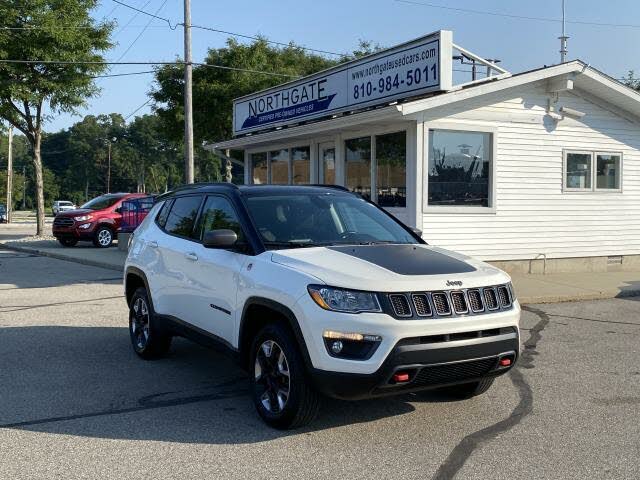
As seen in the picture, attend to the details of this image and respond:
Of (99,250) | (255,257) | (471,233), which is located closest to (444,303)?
(255,257)

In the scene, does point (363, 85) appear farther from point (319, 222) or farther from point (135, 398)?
point (135, 398)

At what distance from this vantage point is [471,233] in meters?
13.0

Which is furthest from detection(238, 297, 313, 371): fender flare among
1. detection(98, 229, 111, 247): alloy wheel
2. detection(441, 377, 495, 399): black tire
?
detection(98, 229, 111, 247): alloy wheel

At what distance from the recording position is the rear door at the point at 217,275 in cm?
523

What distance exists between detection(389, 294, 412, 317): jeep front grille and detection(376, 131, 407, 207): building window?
8.51m

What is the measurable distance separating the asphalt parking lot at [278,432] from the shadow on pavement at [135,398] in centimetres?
2

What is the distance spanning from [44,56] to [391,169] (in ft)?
49.7

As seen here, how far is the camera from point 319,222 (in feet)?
18.5

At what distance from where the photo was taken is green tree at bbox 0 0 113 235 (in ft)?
73.3

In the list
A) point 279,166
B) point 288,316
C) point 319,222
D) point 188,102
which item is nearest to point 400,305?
point 288,316

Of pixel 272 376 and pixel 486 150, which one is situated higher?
pixel 486 150

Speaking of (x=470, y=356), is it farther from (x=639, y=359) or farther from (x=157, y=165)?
(x=157, y=165)

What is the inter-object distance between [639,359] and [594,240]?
26.7ft

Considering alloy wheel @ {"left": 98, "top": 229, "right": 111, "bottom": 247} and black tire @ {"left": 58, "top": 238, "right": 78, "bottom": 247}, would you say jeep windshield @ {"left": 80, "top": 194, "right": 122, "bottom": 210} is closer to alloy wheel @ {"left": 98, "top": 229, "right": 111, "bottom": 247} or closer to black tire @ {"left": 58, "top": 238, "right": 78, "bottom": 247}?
alloy wheel @ {"left": 98, "top": 229, "right": 111, "bottom": 247}
